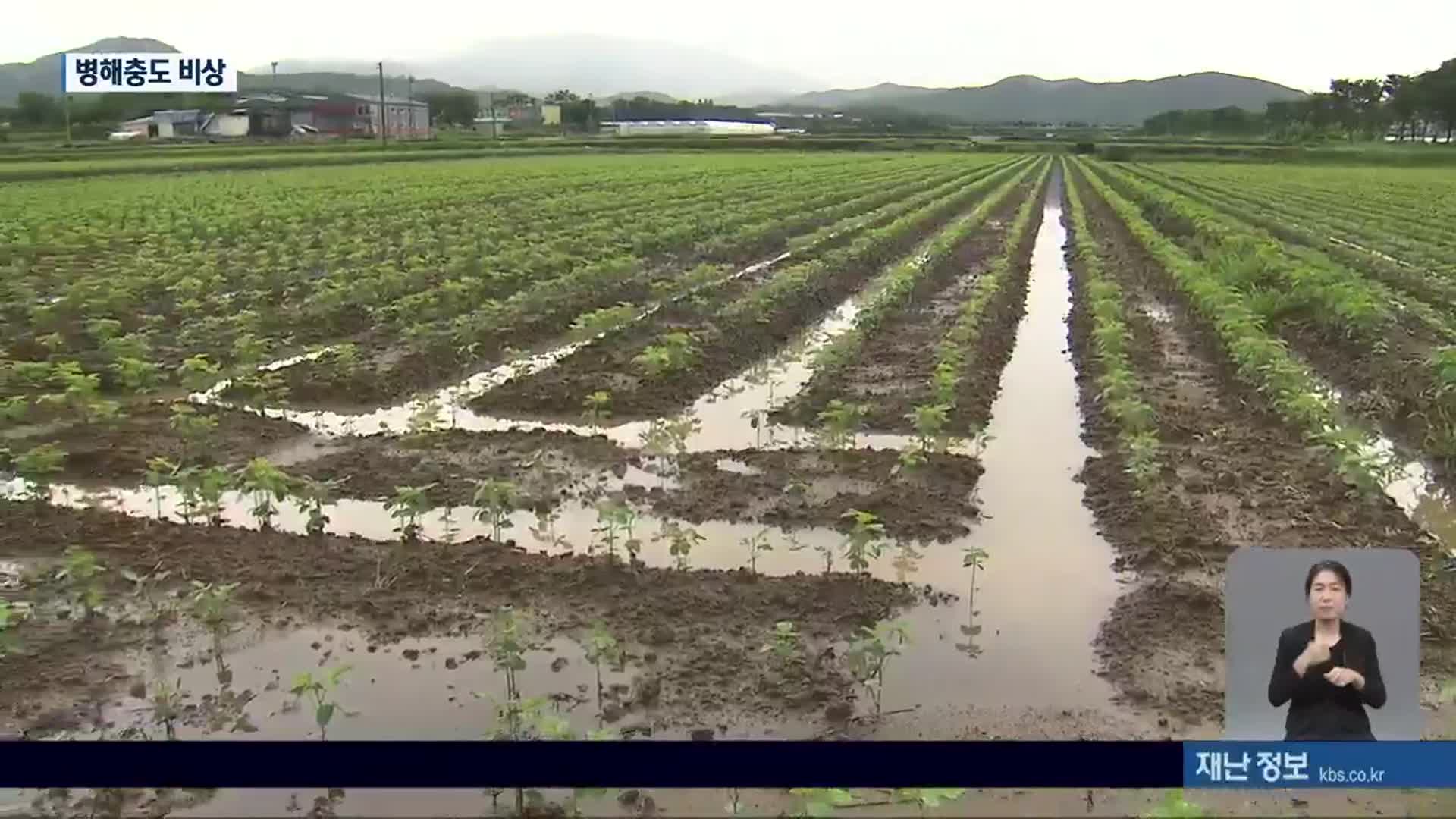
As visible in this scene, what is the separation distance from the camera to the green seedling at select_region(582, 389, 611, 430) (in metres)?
7.64

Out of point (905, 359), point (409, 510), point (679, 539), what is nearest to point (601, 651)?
point (679, 539)

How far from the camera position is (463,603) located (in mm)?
4895

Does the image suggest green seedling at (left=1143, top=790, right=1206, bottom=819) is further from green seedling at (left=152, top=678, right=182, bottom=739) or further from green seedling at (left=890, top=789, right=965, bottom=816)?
green seedling at (left=152, top=678, right=182, bottom=739)

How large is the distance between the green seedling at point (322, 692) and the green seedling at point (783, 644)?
1.62 m

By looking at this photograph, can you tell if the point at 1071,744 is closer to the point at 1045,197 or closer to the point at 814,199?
the point at 814,199

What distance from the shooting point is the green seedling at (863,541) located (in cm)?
524

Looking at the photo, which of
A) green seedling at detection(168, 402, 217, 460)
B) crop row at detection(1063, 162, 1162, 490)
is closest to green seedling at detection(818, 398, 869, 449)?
crop row at detection(1063, 162, 1162, 490)

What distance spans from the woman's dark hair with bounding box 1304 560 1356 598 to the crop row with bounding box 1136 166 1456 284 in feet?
45.1

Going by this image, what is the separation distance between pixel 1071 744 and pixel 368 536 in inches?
163

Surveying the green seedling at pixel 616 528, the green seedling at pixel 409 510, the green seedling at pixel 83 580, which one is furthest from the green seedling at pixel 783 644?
the green seedling at pixel 83 580

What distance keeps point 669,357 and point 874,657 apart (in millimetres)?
5097

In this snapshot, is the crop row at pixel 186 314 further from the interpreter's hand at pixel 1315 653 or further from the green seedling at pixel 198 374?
the interpreter's hand at pixel 1315 653

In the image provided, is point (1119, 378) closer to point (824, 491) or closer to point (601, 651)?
point (824, 491)

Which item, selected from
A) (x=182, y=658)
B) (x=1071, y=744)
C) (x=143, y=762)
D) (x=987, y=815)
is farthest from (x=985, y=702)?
(x=182, y=658)
